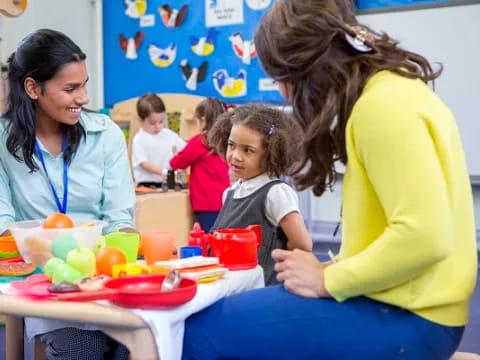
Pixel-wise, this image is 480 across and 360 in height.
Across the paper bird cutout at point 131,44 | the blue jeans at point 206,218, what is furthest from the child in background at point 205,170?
the paper bird cutout at point 131,44

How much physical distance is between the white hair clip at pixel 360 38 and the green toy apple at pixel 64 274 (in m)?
0.63

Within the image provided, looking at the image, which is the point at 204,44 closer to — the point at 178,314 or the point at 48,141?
the point at 48,141

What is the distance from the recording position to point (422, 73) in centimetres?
121

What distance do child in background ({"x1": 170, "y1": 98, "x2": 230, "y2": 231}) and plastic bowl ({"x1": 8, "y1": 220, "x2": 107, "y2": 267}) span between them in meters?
2.27

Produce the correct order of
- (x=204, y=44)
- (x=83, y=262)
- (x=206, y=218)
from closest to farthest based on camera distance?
(x=83, y=262) → (x=206, y=218) → (x=204, y=44)

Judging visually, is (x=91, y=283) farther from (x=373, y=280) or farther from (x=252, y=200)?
(x=252, y=200)

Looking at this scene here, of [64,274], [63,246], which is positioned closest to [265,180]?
[63,246]

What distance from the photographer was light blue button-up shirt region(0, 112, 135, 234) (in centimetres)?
179

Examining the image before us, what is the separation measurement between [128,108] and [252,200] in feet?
11.9

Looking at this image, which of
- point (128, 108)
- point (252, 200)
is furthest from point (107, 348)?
point (128, 108)

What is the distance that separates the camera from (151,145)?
4.67 meters

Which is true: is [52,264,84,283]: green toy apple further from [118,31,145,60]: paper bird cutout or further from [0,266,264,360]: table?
[118,31,145,60]: paper bird cutout

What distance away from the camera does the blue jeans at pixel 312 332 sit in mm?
1093

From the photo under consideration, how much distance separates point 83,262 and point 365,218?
51 centimetres
